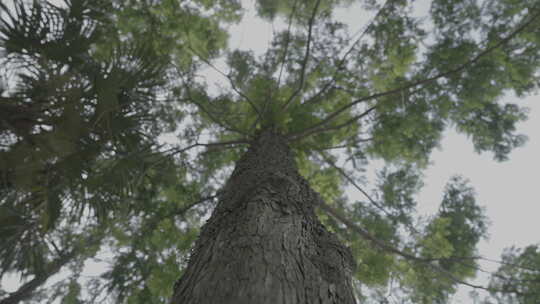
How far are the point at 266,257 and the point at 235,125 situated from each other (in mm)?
3990

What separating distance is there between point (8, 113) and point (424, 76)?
5.35m

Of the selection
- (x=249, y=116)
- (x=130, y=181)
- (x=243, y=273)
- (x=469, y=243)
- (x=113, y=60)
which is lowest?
(x=243, y=273)

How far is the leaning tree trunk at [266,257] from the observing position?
83 centimetres

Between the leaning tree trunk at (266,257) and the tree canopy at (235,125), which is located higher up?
the tree canopy at (235,125)

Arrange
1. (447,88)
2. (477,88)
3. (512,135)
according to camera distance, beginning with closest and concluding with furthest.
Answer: (477,88)
(447,88)
(512,135)

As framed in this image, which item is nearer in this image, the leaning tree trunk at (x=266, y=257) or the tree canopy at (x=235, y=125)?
the leaning tree trunk at (x=266, y=257)

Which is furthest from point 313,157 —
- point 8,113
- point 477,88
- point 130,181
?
point 8,113

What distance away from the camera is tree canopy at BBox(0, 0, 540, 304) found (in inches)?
90.2

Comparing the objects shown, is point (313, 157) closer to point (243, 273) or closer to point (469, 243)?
point (469, 243)

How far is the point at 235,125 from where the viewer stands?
486 cm

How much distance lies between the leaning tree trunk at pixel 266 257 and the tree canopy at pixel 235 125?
4.03 ft

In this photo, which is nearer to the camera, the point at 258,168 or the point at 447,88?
the point at 258,168

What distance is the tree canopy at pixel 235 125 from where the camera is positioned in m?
2.29

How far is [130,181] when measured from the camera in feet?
8.12
